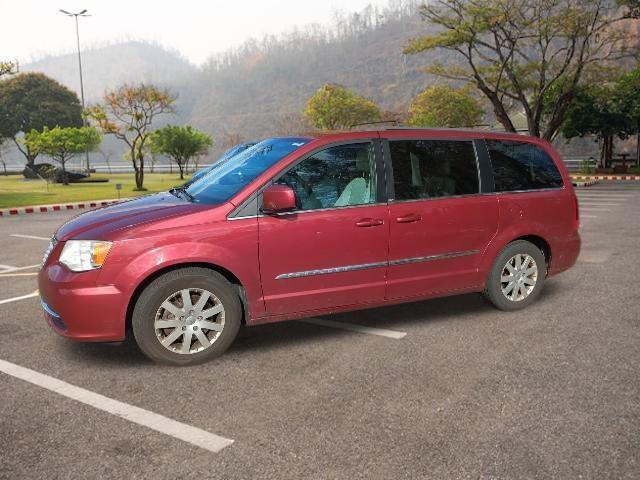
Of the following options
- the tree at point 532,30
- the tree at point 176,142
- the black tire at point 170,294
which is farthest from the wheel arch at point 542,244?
the tree at point 176,142

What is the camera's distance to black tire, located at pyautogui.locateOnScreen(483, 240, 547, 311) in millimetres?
5156

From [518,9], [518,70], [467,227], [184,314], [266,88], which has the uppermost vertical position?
[266,88]

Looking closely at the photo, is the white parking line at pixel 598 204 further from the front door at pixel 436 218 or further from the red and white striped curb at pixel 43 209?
the red and white striped curb at pixel 43 209

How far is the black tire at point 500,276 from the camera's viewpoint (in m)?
5.16

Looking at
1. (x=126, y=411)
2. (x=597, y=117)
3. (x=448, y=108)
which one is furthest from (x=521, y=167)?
(x=448, y=108)

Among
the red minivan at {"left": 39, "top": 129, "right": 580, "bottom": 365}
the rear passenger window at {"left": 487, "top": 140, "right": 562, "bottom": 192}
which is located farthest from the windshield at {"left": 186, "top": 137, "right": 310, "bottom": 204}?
the rear passenger window at {"left": 487, "top": 140, "right": 562, "bottom": 192}

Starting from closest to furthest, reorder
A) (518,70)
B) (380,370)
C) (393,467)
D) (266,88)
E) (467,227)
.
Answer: (393,467) < (380,370) < (467,227) < (518,70) < (266,88)

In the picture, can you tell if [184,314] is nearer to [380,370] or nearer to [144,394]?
[144,394]

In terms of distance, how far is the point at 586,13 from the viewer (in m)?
27.0

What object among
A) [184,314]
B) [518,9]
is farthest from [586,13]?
[184,314]

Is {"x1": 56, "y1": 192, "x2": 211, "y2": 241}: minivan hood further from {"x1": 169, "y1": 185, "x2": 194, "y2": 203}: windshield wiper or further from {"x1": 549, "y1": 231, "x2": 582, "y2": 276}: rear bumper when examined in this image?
{"x1": 549, "y1": 231, "x2": 582, "y2": 276}: rear bumper

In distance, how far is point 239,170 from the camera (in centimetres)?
461

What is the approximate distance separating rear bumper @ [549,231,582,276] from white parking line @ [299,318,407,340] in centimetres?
185

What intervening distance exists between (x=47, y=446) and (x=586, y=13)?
1199 inches
